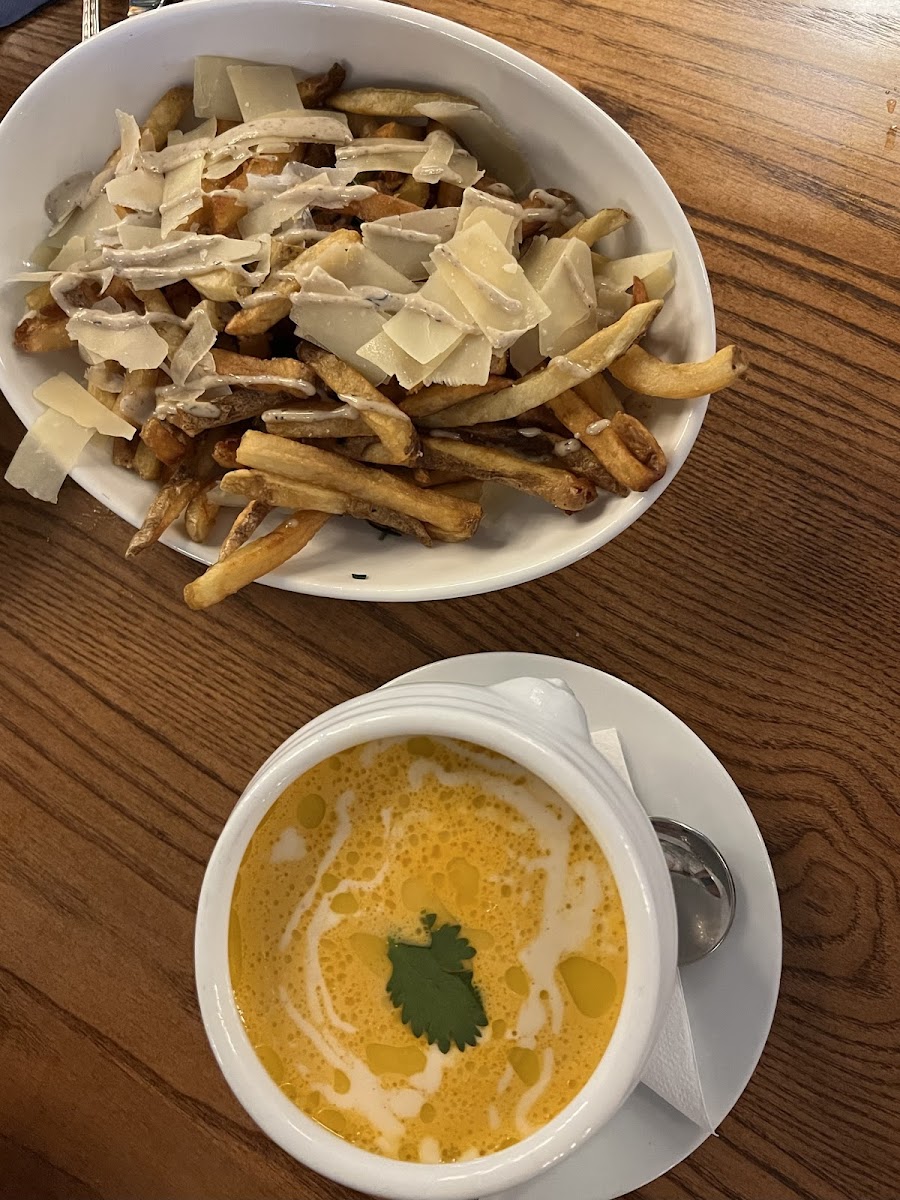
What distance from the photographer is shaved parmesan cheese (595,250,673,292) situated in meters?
0.88

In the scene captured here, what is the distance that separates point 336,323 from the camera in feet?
2.84

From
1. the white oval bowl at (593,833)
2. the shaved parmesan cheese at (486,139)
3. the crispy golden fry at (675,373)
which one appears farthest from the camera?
the shaved parmesan cheese at (486,139)

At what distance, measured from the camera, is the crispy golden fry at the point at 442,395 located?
→ 86 cm

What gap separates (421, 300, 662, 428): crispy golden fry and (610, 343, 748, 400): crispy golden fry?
0.02m

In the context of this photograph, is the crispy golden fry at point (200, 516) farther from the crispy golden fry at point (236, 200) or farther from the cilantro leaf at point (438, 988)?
the cilantro leaf at point (438, 988)

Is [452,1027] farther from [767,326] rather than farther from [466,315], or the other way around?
[767,326]

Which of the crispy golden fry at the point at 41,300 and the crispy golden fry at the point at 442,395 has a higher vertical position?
the crispy golden fry at the point at 442,395

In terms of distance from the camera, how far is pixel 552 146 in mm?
925

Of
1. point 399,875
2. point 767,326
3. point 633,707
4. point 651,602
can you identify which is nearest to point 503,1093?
point 399,875

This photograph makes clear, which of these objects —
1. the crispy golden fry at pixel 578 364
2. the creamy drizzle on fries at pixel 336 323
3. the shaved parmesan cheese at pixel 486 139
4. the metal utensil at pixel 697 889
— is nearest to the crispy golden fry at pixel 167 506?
the creamy drizzle on fries at pixel 336 323

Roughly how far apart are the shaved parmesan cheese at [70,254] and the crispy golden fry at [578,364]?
1.57ft

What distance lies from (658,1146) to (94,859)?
70 centimetres

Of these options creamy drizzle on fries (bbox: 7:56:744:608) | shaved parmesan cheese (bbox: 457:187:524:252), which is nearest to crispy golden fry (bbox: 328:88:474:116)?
creamy drizzle on fries (bbox: 7:56:744:608)

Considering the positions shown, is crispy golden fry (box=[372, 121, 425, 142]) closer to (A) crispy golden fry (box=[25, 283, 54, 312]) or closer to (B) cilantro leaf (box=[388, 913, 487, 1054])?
(A) crispy golden fry (box=[25, 283, 54, 312])
